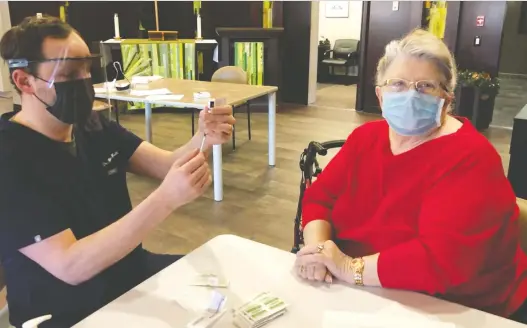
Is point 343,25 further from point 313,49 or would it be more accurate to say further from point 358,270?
point 358,270

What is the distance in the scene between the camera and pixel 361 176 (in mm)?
1479

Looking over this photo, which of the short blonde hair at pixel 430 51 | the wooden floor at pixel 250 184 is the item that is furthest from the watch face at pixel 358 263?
the wooden floor at pixel 250 184

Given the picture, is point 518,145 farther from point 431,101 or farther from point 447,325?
point 447,325

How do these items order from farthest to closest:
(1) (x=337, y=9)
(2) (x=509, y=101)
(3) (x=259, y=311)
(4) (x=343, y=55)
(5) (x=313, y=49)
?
(1) (x=337, y=9), (4) (x=343, y=55), (2) (x=509, y=101), (5) (x=313, y=49), (3) (x=259, y=311)

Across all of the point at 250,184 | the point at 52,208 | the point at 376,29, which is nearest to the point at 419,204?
the point at 52,208

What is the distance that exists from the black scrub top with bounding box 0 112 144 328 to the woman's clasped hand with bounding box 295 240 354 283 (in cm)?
57

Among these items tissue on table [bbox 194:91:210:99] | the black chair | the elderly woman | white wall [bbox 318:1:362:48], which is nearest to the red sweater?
the elderly woman

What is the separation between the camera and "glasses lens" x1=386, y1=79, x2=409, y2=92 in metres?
1.39

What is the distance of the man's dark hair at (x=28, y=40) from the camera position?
125 centimetres

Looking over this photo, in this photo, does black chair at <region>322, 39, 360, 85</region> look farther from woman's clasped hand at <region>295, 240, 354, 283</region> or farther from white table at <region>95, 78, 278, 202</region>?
woman's clasped hand at <region>295, 240, 354, 283</region>

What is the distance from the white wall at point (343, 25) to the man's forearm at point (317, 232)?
8703mm

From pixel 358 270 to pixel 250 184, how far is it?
288cm

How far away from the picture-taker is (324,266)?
1268mm

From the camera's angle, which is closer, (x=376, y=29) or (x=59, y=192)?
(x=59, y=192)
